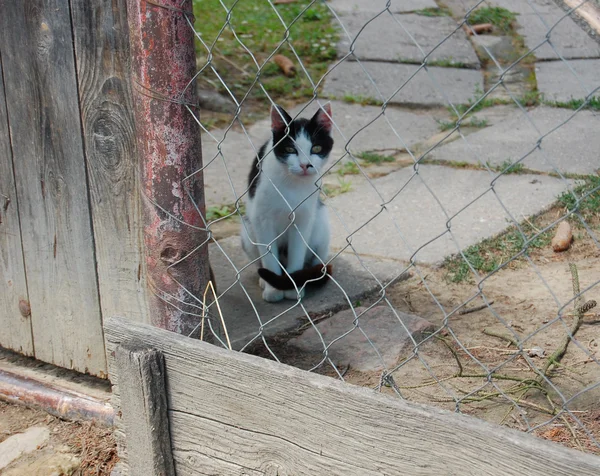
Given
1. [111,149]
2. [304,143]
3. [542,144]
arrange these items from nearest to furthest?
[111,149] < [304,143] < [542,144]

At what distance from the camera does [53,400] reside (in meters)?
2.55

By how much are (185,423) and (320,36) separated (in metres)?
6.27

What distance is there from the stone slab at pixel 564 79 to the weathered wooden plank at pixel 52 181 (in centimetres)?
448

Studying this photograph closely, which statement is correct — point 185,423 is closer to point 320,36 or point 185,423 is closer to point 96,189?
point 96,189

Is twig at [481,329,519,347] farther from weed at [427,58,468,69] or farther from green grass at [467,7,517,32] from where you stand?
green grass at [467,7,517,32]

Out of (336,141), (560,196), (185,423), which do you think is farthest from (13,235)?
(336,141)

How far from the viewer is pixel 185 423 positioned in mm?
1934

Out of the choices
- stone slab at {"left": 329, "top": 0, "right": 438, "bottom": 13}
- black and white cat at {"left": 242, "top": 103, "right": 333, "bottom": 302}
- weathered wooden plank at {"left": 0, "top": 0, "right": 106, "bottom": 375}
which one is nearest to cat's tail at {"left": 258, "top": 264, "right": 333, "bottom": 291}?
black and white cat at {"left": 242, "top": 103, "right": 333, "bottom": 302}

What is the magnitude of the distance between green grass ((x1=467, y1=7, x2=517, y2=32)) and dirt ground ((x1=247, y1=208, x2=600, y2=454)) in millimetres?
4906

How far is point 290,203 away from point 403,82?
12.2 ft

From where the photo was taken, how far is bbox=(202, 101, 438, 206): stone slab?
495 centimetres

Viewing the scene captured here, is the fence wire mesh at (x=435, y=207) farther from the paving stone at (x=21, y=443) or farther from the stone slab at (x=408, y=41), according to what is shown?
the paving stone at (x=21, y=443)

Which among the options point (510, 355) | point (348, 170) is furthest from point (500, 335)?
point (348, 170)

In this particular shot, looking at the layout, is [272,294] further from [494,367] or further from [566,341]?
[566,341]
